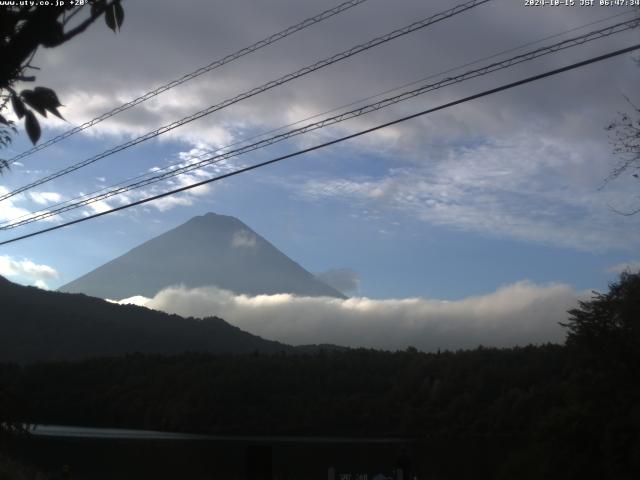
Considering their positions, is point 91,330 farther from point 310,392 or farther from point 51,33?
point 51,33

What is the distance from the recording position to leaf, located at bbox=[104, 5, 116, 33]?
356 cm

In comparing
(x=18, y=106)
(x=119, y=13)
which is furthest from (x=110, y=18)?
(x=18, y=106)

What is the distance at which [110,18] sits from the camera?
359 centimetres

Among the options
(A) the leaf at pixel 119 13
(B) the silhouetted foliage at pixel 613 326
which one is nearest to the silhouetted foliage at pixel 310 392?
(B) the silhouetted foliage at pixel 613 326

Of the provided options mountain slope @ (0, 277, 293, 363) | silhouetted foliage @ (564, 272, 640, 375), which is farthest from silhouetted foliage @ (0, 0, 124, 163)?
mountain slope @ (0, 277, 293, 363)

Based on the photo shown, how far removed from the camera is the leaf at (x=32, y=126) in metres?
3.38

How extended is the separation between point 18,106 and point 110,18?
1.88ft

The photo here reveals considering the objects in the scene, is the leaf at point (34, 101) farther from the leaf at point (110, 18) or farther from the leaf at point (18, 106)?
the leaf at point (110, 18)

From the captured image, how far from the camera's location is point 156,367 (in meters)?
112

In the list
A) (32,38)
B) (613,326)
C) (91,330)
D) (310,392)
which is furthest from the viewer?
(91,330)

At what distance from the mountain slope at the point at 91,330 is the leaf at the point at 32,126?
11593cm

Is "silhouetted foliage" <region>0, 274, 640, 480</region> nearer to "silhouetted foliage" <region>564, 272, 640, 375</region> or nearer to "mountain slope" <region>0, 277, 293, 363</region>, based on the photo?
"mountain slope" <region>0, 277, 293, 363</region>

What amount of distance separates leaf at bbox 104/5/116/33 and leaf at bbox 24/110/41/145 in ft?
1.78

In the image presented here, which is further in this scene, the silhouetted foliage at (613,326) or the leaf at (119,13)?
the silhouetted foliage at (613,326)
